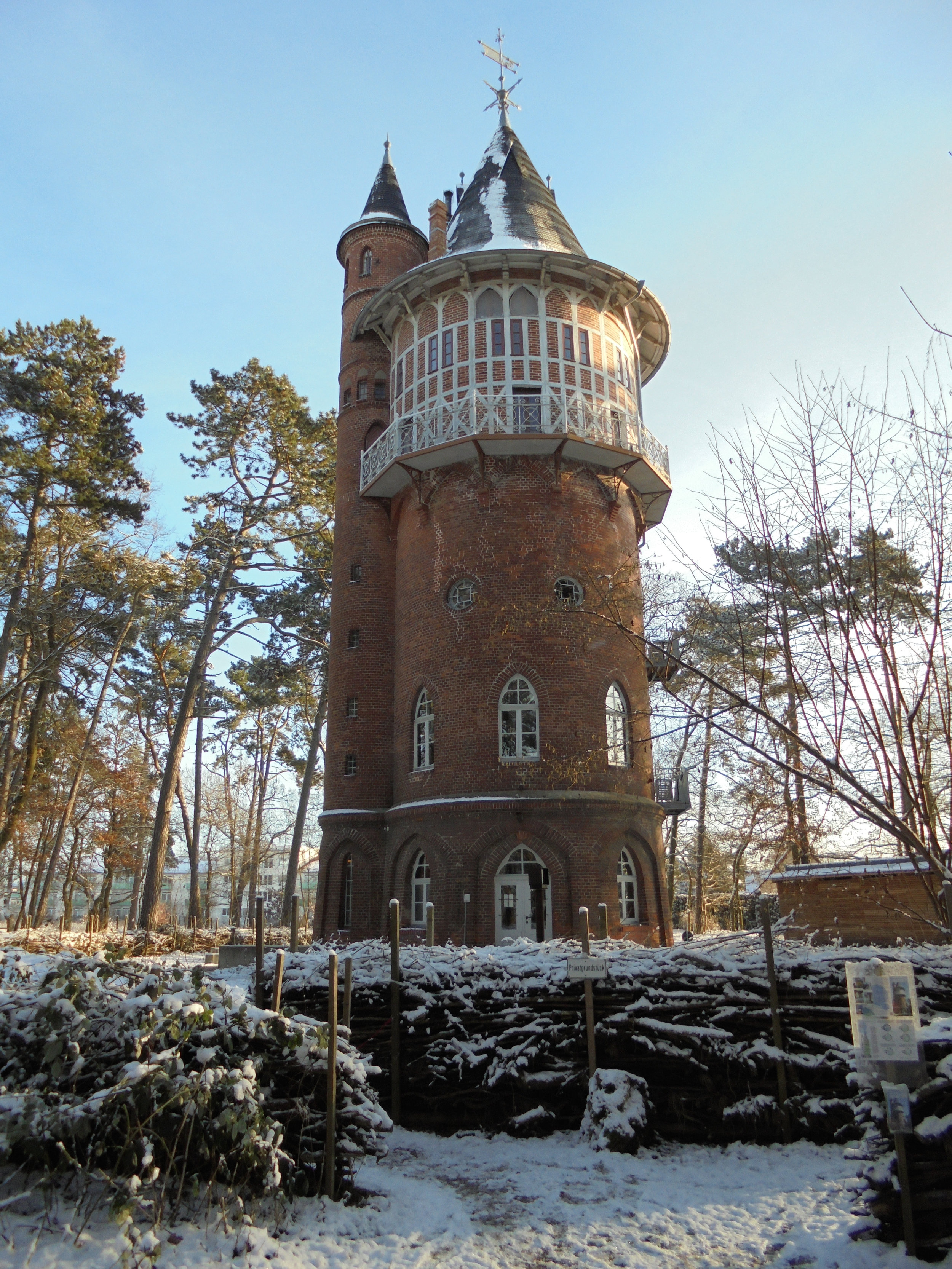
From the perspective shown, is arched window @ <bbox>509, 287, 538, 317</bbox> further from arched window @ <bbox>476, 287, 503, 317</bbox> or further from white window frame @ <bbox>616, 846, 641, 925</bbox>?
white window frame @ <bbox>616, 846, 641, 925</bbox>

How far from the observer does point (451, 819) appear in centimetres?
2017

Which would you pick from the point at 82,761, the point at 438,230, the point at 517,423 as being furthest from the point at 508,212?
the point at 82,761

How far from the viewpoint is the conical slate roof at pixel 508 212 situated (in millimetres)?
24156

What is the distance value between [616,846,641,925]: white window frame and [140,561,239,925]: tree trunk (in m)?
13.9

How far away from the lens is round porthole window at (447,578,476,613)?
21609 mm

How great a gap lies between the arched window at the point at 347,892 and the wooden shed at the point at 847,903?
10.1m

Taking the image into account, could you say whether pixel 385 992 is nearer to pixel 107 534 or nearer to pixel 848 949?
pixel 848 949

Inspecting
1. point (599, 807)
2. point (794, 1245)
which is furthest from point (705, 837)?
point (794, 1245)

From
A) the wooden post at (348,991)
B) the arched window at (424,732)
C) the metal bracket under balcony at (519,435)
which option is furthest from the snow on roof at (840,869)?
the wooden post at (348,991)

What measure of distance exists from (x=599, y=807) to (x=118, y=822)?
2470 cm

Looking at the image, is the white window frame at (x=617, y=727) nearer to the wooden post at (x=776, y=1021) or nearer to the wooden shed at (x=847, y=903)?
the wooden shed at (x=847, y=903)

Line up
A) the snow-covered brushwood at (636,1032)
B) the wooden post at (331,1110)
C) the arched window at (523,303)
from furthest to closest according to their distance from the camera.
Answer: the arched window at (523,303) < the snow-covered brushwood at (636,1032) < the wooden post at (331,1110)

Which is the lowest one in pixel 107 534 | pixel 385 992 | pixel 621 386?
pixel 385 992

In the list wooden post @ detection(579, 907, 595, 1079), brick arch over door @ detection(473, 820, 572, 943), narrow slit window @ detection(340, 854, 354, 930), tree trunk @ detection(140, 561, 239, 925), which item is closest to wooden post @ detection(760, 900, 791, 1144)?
wooden post @ detection(579, 907, 595, 1079)
